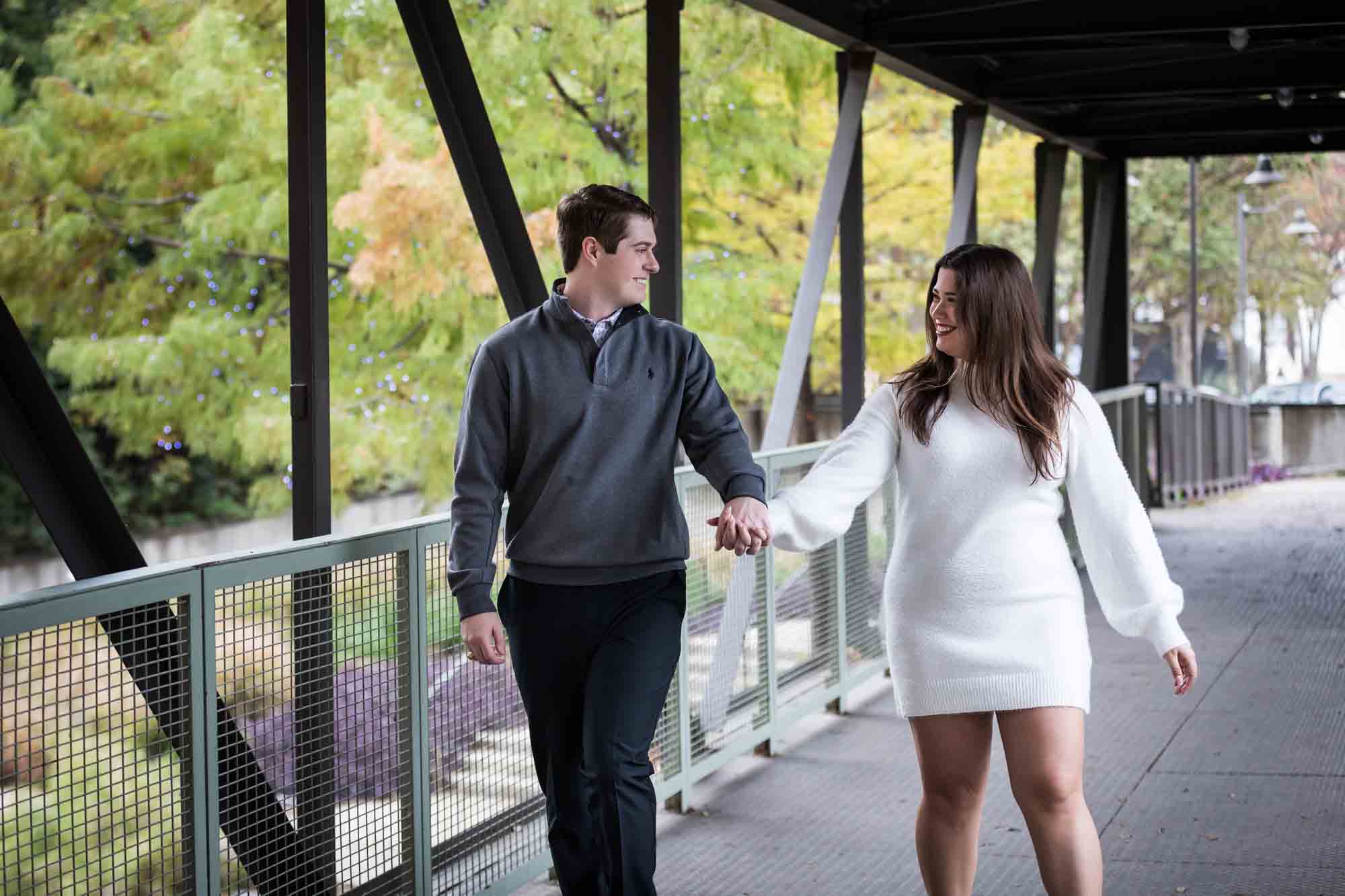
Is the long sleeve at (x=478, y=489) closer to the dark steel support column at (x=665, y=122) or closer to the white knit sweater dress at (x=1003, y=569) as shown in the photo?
the white knit sweater dress at (x=1003, y=569)

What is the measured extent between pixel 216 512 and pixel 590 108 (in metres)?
11.1

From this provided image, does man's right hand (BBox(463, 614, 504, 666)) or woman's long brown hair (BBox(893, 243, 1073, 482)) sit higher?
woman's long brown hair (BBox(893, 243, 1073, 482))

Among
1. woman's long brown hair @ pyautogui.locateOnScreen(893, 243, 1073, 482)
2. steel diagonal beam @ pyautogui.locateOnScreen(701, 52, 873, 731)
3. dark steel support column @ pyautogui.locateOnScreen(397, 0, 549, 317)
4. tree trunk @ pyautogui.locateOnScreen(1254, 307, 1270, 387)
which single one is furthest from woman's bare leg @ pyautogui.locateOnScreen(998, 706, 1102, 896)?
tree trunk @ pyautogui.locateOnScreen(1254, 307, 1270, 387)

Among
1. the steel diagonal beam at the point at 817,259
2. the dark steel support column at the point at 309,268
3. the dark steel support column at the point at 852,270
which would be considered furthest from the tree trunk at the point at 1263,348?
the dark steel support column at the point at 309,268

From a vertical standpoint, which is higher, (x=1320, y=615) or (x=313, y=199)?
(x=313, y=199)

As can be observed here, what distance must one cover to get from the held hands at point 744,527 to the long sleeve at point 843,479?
0.07m

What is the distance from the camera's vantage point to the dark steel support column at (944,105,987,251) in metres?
9.80

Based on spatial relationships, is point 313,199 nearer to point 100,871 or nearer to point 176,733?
point 176,733

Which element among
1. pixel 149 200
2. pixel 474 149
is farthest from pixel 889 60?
pixel 149 200

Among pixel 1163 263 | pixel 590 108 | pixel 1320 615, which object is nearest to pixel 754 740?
pixel 1320 615

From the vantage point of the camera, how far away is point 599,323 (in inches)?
141

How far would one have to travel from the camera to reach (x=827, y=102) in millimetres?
16406

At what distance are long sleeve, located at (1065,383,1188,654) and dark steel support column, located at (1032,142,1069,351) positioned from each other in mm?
9492

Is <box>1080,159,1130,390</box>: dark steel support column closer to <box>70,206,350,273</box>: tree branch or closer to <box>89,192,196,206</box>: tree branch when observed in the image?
<box>70,206,350,273</box>: tree branch
